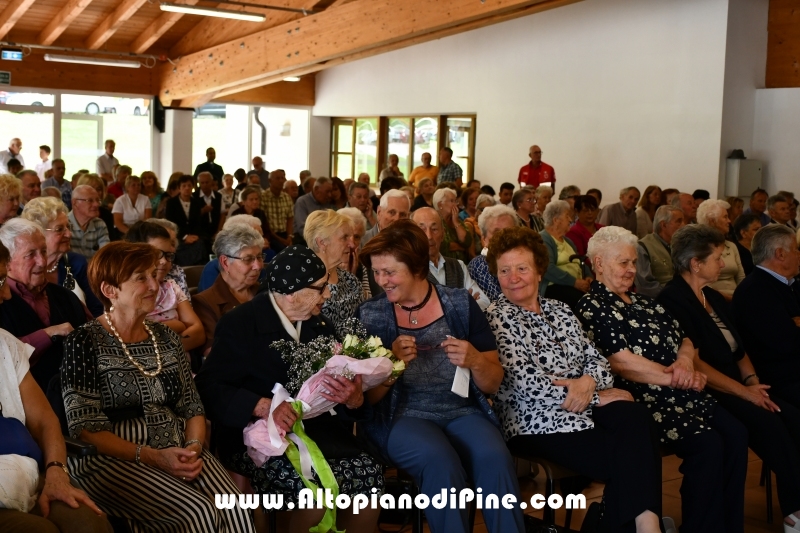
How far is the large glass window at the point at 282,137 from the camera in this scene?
730 inches

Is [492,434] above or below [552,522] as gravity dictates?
above

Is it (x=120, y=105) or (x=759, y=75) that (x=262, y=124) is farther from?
(x=759, y=75)

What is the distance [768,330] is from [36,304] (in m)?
3.19

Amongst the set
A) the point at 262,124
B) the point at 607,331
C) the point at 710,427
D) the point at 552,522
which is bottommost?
the point at 552,522

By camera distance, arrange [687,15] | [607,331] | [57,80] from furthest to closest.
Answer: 1. [57,80]
2. [687,15]
3. [607,331]

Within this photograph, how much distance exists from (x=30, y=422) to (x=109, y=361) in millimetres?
284

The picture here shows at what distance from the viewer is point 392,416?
3.20m

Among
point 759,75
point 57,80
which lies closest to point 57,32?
point 57,80

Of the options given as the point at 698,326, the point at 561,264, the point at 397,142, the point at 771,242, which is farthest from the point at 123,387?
the point at 397,142

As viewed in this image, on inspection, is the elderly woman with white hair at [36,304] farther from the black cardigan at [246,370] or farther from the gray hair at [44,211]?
the gray hair at [44,211]

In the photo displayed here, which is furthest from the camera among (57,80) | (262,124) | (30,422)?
(262,124)

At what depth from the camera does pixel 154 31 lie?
15039 mm

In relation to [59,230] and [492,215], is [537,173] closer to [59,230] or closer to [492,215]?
[492,215]

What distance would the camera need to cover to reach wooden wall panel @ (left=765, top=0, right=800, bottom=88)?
11750 millimetres
